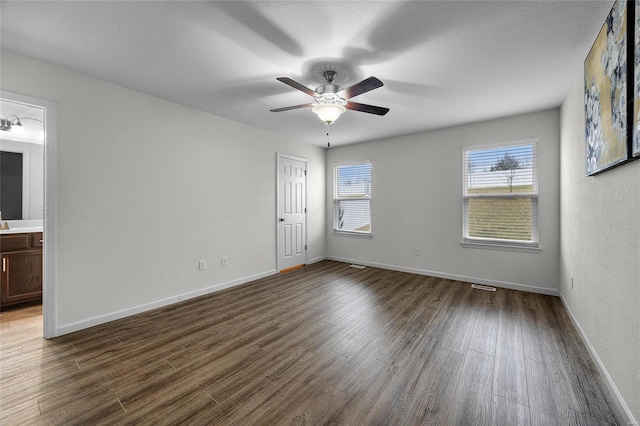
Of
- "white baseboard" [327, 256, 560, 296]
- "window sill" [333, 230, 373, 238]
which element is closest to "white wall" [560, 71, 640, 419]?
"white baseboard" [327, 256, 560, 296]

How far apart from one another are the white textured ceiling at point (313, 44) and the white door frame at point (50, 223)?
0.58 metres

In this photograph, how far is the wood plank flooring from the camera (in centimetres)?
159

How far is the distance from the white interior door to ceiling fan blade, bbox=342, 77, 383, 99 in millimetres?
2673

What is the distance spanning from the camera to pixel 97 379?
1.90m

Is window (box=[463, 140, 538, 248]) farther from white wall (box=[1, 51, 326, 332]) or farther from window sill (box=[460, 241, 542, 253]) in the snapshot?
white wall (box=[1, 51, 326, 332])

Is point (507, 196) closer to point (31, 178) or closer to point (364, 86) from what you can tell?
point (364, 86)

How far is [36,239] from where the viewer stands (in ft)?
10.9

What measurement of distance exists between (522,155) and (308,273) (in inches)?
153

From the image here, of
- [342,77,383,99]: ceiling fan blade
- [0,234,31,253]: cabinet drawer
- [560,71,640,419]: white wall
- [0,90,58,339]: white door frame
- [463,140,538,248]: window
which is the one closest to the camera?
[560,71,640,419]: white wall

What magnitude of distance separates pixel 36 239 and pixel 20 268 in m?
0.38

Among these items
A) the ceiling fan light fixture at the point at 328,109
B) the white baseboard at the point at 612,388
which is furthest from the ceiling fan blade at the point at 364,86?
the white baseboard at the point at 612,388

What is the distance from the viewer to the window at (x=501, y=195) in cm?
375

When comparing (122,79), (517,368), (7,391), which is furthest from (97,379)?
(517,368)

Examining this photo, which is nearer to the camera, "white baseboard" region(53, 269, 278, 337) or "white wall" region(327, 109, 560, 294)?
"white baseboard" region(53, 269, 278, 337)
